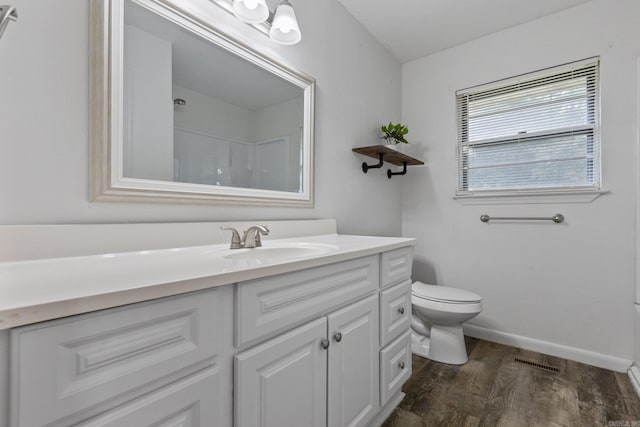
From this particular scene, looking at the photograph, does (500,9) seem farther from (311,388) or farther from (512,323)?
(311,388)

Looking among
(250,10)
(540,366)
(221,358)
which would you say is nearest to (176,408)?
(221,358)

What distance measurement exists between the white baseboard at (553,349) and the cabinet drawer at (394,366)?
1.08 m

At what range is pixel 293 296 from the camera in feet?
2.77

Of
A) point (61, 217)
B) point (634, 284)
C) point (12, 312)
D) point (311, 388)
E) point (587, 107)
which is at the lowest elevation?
point (311, 388)

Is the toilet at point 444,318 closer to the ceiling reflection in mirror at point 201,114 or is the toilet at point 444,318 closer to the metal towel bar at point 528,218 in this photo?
the metal towel bar at point 528,218

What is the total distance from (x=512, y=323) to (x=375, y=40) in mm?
2352

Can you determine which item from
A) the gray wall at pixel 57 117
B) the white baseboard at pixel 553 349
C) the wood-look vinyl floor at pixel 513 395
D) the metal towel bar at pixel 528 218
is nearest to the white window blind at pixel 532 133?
the metal towel bar at pixel 528 218

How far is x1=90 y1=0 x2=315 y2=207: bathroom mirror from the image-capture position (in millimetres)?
916

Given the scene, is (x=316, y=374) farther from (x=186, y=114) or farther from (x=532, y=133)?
(x=532, y=133)

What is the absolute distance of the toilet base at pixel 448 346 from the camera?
6.16 feet

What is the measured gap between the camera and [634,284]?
1.73 m

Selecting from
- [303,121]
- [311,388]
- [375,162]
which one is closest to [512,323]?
[375,162]

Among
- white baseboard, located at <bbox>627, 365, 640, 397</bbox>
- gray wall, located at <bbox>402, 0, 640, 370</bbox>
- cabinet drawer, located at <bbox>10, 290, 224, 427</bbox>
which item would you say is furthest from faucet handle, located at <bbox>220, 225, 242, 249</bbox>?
white baseboard, located at <bbox>627, 365, 640, 397</bbox>

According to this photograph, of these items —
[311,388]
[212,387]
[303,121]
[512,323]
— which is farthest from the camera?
[512,323]
